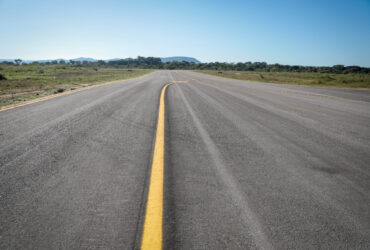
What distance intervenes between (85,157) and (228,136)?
2.51m

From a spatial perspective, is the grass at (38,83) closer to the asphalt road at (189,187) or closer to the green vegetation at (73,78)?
the green vegetation at (73,78)

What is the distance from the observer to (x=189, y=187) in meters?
2.24

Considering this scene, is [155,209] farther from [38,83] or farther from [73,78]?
[73,78]

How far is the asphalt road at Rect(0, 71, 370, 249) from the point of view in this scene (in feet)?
5.16

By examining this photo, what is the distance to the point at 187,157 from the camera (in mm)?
3055

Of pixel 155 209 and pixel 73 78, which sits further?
pixel 73 78

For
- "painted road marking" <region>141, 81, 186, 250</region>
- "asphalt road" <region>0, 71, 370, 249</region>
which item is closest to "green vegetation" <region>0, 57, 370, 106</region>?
"asphalt road" <region>0, 71, 370, 249</region>

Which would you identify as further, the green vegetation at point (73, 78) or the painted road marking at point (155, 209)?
the green vegetation at point (73, 78)

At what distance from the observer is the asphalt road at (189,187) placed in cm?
157

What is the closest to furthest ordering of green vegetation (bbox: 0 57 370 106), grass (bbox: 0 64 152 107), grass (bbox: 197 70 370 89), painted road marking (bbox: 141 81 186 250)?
1. painted road marking (bbox: 141 81 186 250)
2. grass (bbox: 0 64 152 107)
3. green vegetation (bbox: 0 57 370 106)
4. grass (bbox: 197 70 370 89)

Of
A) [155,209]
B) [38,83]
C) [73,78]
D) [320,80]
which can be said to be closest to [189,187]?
[155,209]

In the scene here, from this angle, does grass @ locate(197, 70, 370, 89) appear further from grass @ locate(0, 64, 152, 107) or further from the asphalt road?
the asphalt road

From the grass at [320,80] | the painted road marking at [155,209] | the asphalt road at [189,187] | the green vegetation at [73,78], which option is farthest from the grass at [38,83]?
the grass at [320,80]

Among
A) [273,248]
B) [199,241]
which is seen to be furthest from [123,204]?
[273,248]
